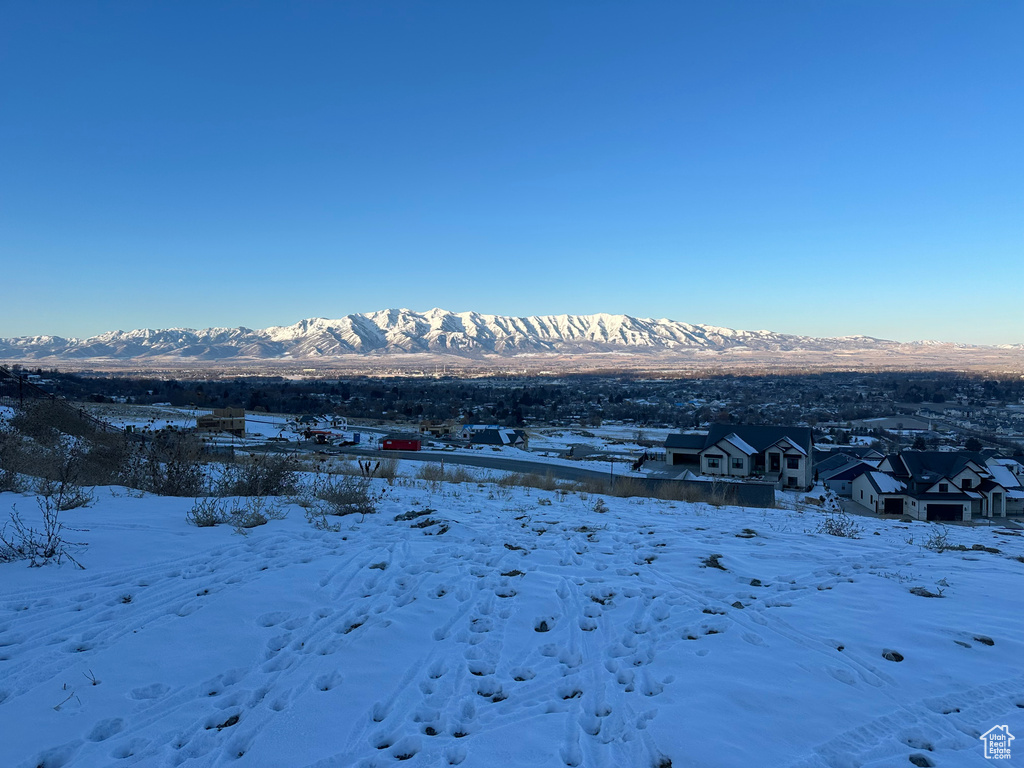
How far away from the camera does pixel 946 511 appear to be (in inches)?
848

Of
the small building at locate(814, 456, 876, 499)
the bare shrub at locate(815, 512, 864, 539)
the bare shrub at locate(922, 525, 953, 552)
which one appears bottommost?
the small building at locate(814, 456, 876, 499)

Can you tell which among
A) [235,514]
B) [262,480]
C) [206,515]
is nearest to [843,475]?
[262,480]

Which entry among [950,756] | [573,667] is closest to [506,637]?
[573,667]

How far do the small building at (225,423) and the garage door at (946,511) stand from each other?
3515 centimetres

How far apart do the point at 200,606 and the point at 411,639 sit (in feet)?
6.08

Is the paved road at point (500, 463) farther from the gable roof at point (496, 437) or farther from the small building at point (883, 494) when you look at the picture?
the gable roof at point (496, 437)

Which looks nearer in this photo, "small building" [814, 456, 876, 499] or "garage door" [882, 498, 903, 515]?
"garage door" [882, 498, 903, 515]

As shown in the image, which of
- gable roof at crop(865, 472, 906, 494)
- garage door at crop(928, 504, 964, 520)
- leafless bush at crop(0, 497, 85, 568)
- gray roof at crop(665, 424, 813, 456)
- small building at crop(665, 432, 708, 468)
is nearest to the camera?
leafless bush at crop(0, 497, 85, 568)

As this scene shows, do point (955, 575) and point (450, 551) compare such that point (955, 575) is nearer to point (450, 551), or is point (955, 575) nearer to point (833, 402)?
point (450, 551)

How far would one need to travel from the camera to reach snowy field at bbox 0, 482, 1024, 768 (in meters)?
3.10

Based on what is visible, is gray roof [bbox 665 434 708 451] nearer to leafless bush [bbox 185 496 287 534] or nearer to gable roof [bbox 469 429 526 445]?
gable roof [bbox 469 429 526 445]

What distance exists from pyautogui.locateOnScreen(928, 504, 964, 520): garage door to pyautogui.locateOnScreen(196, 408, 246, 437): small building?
115 ft

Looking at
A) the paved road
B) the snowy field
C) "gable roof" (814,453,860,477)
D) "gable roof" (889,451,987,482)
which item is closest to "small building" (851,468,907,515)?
"gable roof" (889,451,987,482)

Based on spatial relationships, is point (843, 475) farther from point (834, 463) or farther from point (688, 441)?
point (688, 441)
